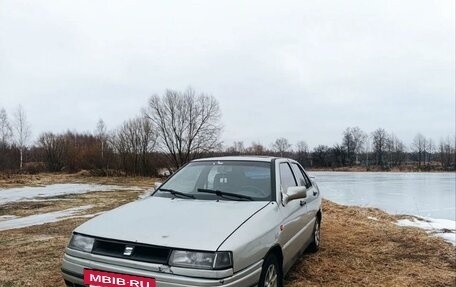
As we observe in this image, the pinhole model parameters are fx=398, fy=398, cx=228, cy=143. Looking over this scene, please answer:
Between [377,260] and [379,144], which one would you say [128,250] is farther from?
[379,144]

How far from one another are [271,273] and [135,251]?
52.2 inches

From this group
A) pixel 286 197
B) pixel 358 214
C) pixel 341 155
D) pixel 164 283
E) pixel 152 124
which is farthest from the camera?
pixel 341 155

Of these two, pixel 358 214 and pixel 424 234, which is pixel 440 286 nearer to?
pixel 424 234

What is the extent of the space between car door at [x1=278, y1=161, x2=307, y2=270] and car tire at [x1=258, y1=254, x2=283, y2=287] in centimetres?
20

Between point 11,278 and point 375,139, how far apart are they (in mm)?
112739

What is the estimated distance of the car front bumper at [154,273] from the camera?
9.39 feet

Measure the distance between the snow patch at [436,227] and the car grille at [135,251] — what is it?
6551mm

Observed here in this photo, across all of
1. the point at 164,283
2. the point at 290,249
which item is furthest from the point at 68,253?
the point at 290,249

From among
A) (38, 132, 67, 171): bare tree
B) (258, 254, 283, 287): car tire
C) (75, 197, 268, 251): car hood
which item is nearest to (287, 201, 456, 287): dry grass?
(258, 254, 283, 287): car tire

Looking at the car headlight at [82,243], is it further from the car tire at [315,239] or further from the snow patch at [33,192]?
the snow patch at [33,192]

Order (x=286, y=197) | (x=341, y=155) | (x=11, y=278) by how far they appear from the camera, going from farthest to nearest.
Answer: (x=341, y=155) < (x=11, y=278) < (x=286, y=197)

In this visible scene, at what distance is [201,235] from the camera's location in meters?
3.12

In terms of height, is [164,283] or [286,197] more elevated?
[286,197]

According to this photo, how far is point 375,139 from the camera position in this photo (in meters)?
109
